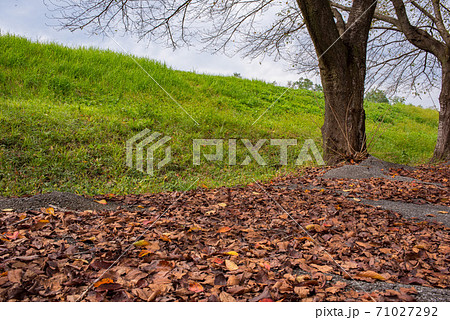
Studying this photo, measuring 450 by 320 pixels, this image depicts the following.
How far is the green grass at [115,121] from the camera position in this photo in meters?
5.69

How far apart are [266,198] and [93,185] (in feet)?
9.38

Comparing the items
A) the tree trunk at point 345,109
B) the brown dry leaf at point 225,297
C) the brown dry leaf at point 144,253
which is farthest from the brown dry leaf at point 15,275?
the tree trunk at point 345,109

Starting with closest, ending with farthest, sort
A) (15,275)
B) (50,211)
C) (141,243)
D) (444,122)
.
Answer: (15,275) < (141,243) < (50,211) < (444,122)

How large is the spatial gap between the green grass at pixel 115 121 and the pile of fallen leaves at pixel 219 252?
2050mm

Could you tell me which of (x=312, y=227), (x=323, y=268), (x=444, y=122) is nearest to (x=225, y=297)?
(x=323, y=268)

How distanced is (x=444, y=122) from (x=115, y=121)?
750cm

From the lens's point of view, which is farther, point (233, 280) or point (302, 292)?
point (233, 280)

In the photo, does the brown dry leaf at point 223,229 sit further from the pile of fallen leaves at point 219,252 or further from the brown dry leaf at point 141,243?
the brown dry leaf at point 141,243

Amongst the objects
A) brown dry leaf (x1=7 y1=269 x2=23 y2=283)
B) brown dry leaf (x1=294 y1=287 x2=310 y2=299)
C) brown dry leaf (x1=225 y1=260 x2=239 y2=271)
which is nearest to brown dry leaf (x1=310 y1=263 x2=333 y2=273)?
brown dry leaf (x1=294 y1=287 x2=310 y2=299)

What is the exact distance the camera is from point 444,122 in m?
7.95

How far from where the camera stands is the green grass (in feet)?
18.7

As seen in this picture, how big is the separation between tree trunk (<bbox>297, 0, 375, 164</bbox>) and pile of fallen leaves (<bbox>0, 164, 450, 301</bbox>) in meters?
2.75

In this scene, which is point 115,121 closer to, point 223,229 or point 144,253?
point 223,229

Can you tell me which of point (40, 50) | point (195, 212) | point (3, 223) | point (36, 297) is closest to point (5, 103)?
point (40, 50)
